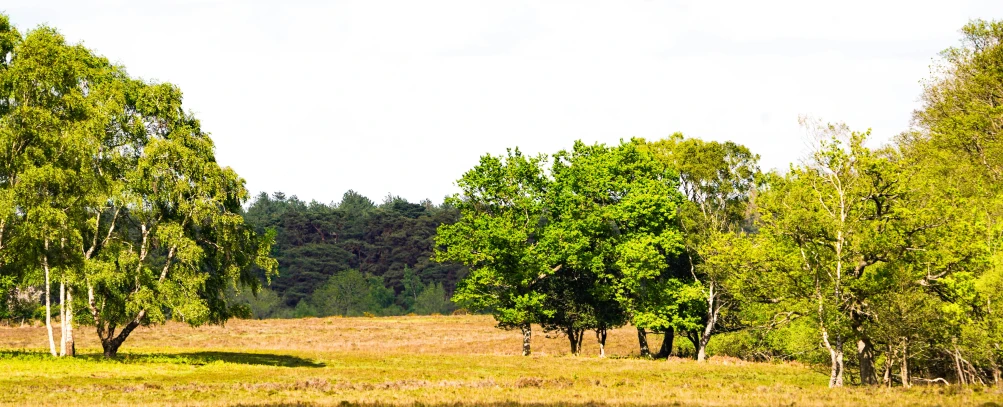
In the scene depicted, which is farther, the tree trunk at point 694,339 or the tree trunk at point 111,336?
the tree trunk at point 694,339

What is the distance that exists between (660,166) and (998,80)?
2183cm

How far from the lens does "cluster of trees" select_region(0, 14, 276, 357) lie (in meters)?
47.1

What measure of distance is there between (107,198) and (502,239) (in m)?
25.5

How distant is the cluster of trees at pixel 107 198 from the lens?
47.1 m

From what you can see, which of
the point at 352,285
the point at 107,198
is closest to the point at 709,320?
the point at 107,198

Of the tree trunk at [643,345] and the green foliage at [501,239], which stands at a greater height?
the green foliage at [501,239]

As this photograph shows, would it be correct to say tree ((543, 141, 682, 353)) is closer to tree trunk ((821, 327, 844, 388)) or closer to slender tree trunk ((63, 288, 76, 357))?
tree trunk ((821, 327, 844, 388))

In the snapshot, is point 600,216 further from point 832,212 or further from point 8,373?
point 8,373

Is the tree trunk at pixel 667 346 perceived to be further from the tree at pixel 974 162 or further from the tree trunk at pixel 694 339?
the tree at pixel 974 162

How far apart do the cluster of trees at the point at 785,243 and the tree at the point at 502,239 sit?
0.48 feet

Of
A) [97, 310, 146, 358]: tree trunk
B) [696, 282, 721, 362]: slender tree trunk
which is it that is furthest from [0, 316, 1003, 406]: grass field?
[696, 282, 721, 362]: slender tree trunk

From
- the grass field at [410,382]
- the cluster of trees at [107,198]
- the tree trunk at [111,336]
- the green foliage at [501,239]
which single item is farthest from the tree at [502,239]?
the tree trunk at [111,336]

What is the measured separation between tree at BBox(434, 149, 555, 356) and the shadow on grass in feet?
41.7

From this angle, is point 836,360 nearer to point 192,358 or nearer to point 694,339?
point 694,339
